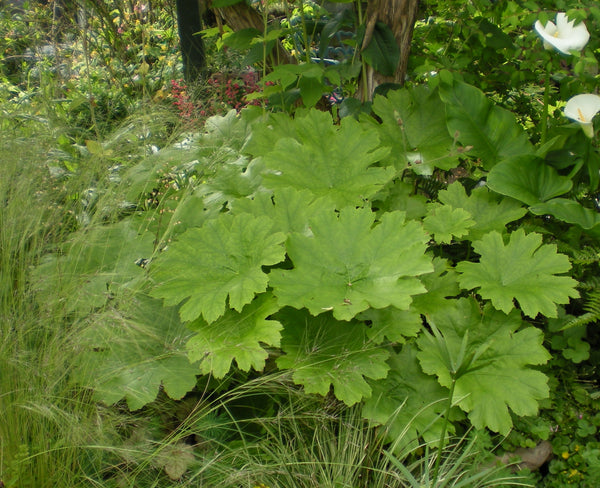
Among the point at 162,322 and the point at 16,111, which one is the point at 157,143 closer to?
the point at 16,111

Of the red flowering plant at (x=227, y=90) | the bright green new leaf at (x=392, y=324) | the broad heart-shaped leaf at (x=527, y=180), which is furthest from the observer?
the red flowering plant at (x=227, y=90)

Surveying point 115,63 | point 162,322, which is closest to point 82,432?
point 162,322

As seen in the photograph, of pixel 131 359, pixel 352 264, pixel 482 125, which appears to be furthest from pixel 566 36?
pixel 131 359

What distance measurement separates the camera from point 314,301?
5.17 feet

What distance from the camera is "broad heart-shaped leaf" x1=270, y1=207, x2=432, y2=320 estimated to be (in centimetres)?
157

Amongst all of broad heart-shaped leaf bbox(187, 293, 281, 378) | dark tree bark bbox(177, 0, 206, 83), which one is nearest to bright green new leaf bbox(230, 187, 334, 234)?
broad heart-shaped leaf bbox(187, 293, 281, 378)

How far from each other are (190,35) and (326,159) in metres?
2.09

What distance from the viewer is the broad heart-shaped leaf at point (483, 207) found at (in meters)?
1.96

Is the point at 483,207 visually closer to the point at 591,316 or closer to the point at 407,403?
the point at 591,316

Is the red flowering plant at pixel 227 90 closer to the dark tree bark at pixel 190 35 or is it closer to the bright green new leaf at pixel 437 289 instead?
the dark tree bark at pixel 190 35

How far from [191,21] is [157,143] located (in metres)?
1.59

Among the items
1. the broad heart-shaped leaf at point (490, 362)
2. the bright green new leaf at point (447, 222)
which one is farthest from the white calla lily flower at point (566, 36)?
the broad heart-shaped leaf at point (490, 362)

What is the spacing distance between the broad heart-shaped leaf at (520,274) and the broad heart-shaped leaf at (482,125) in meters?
0.41

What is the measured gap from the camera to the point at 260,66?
2.79m
